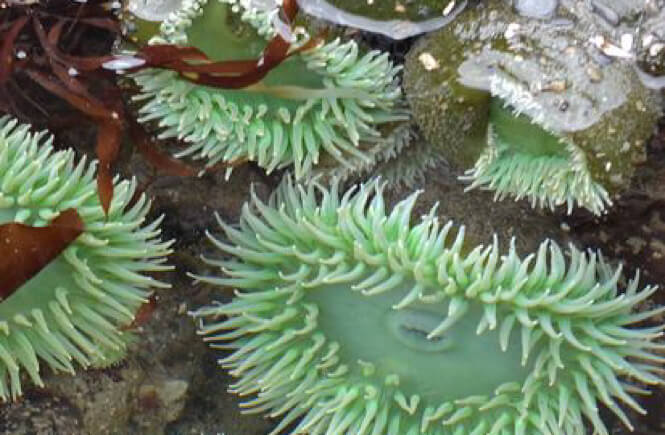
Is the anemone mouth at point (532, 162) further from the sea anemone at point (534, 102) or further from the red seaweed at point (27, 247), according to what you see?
the red seaweed at point (27, 247)

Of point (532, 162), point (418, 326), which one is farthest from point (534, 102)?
point (418, 326)

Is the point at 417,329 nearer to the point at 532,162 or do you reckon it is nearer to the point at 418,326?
the point at 418,326

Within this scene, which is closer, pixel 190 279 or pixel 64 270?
pixel 64 270

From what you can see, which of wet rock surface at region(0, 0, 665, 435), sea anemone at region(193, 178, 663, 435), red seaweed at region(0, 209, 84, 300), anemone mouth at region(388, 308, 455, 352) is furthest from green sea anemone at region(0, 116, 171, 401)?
anemone mouth at region(388, 308, 455, 352)

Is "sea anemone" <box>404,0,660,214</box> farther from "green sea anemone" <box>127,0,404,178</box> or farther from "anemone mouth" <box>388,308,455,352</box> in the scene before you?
"anemone mouth" <box>388,308,455,352</box>

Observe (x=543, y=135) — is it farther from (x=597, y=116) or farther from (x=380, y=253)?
(x=380, y=253)

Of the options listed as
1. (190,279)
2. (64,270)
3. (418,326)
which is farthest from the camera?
(190,279)
